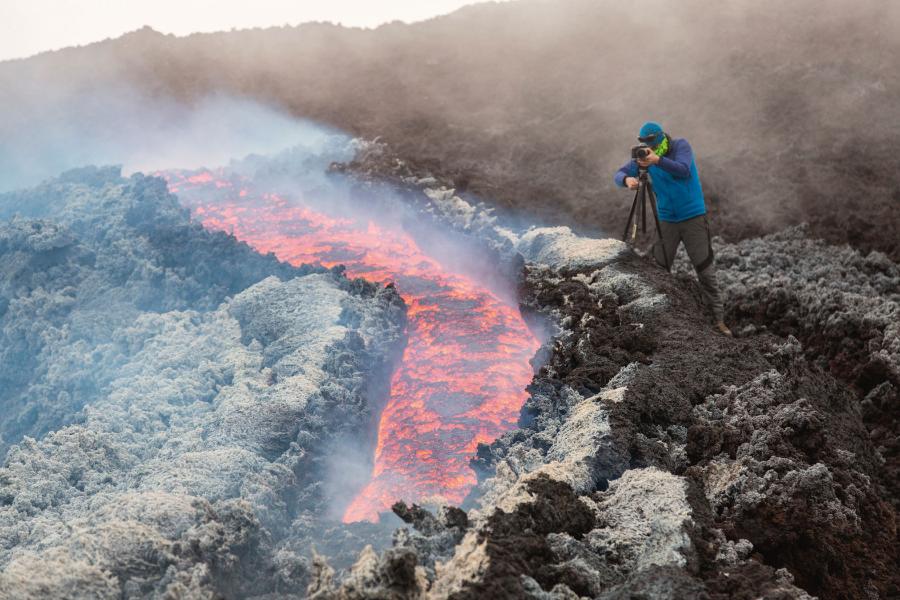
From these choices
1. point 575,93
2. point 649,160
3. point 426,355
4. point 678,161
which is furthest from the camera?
point 575,93

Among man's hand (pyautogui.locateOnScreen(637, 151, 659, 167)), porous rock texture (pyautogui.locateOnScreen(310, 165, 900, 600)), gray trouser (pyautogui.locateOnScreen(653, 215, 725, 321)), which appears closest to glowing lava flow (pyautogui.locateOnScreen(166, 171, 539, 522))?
porous rock texture (pyautogui.locateOnScreen(310, 165, 900, 600))

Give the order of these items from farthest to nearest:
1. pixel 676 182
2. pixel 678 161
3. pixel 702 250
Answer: pixel 702 250 → pixel 676 182 → pixel 678 161

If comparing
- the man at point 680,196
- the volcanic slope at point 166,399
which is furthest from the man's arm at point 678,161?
the volcanic slope at point 166,399

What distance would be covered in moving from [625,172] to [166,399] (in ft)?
12.2

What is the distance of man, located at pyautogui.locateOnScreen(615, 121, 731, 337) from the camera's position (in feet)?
17.7

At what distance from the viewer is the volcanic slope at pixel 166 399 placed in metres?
3.23

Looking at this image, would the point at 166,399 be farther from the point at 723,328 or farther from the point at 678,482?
the point at 723,328

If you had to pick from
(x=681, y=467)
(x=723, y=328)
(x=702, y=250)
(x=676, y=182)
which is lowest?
(x=681, y=467)

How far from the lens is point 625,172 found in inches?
227

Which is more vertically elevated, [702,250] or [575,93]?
[575,93]

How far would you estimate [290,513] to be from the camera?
12.9ft

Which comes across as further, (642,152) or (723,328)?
(723,328)


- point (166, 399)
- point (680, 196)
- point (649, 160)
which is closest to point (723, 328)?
point (680, 196)

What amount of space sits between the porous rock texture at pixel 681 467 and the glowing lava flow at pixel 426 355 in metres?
0.38
